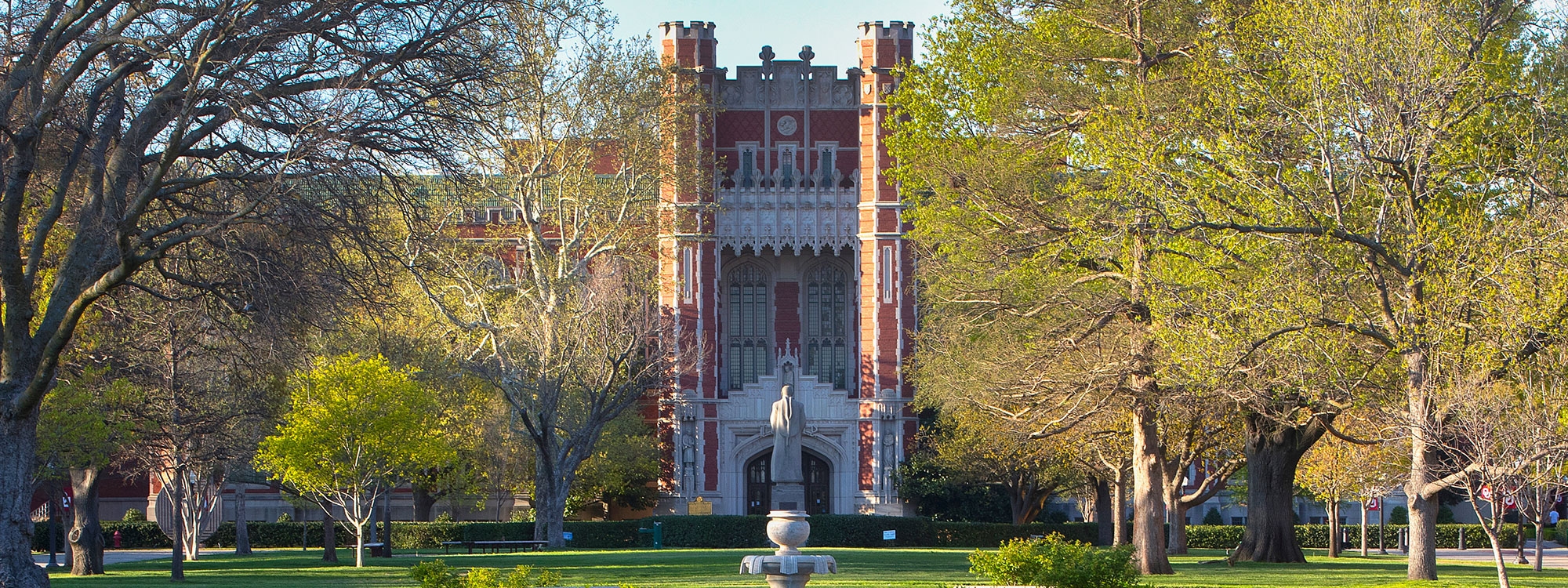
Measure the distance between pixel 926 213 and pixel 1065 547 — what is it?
8899 millimetres

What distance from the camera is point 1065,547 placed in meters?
15.2

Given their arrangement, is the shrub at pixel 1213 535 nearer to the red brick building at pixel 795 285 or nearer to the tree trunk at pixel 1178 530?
the red brick building at pixel 795 285

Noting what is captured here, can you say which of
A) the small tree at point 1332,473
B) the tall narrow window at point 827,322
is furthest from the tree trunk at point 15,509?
the tall narrow window at point 827,322

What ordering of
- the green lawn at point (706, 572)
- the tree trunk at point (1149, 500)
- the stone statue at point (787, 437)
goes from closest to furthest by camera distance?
1. the green lawn at point (706, 572)
2. the tree trunk at point (1149, 500)
3. the stone statue at point (787, 437)

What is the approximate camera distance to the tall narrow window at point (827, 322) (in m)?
53.4

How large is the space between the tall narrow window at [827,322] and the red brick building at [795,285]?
43mm

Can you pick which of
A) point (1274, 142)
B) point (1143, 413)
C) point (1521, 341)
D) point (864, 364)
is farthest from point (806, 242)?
point (1521, 341)

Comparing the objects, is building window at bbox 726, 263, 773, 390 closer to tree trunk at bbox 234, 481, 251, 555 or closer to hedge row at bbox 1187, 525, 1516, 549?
hedge row at bbox 1187, 525, 1516, 549

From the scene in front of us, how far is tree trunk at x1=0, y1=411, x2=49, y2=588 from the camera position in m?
13.7

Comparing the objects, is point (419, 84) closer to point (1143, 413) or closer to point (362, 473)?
point (1143, 413)

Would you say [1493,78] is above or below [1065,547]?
above

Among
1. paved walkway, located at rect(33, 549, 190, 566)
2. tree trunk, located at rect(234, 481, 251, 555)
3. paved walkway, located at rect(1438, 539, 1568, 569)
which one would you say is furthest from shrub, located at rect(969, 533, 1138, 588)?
tree trunk, located at rect(234, 481, 251, 555)

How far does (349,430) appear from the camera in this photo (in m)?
27.1

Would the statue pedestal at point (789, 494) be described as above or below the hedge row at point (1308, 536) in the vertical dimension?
above
